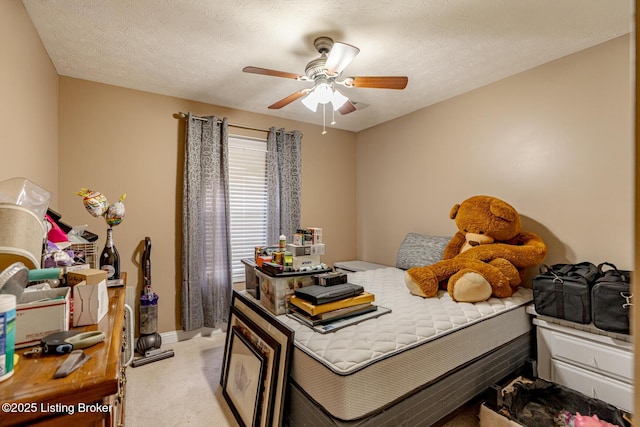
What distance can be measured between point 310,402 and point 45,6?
258cm

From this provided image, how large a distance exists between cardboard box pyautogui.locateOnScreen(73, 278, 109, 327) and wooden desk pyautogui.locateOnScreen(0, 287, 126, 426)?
235 millimetres

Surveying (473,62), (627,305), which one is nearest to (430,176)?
(473,62)

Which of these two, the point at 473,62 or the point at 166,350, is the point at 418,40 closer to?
the point at 473,62

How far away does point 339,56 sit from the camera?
5.51 feet

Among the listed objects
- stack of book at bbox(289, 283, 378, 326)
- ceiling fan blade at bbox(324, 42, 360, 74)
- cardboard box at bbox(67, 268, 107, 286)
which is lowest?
stack of book at bbox(289, 283, 378, 326)

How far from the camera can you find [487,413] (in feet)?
5.08

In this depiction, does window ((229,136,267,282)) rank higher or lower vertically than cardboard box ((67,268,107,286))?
higher

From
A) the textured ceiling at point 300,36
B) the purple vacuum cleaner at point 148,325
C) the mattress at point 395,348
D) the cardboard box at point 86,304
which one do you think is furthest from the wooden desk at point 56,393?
the purple vacuum cleaner at point 148,325

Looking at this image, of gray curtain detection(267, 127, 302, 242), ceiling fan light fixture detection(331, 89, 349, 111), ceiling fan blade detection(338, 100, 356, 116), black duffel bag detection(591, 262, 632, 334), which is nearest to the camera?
black duffel bag detection(591, 262, 632, 334)

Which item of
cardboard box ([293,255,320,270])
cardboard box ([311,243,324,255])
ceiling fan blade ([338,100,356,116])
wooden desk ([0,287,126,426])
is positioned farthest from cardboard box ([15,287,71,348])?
ceiling fan blade ([338,100,356,116])

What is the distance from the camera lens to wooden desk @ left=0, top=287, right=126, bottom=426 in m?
0.65

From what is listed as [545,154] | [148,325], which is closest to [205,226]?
[148,325]

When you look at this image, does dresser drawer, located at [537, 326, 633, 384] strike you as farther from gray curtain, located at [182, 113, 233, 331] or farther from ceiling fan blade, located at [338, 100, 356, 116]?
gray curtain, located at [182, 113, 233, 331]

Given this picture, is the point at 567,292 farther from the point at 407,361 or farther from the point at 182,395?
the point at 182,395
